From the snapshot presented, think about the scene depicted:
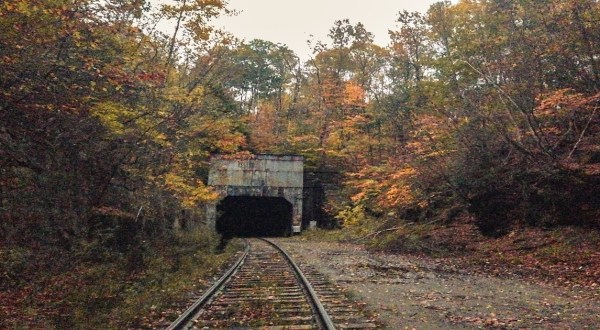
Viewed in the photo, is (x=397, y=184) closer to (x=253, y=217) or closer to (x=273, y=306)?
(x=273, y=306)

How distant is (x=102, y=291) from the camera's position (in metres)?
9.26

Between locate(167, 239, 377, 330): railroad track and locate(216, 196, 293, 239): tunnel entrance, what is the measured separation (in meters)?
29.7

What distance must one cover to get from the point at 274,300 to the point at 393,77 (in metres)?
36.1

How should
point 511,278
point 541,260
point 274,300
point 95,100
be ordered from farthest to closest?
point 541,260 → point 511,278 → point 95,100 → point 274,300

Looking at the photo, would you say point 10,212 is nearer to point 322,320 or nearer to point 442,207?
point 322,320

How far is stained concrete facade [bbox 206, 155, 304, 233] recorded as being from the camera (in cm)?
3394

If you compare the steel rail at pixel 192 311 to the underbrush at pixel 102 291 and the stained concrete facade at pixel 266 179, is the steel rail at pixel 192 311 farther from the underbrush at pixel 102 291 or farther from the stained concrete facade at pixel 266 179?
the stained concrete facade at pixel 266 179

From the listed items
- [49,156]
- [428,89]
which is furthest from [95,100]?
[428,89]

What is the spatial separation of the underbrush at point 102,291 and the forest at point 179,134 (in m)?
0.06

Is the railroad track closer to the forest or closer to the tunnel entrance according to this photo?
the forest

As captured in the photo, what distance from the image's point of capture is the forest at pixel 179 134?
8.23m

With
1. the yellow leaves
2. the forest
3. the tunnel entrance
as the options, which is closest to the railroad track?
the forest

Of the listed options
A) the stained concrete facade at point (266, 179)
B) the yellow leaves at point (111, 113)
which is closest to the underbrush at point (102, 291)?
the yellow leaves at point (111, 113)

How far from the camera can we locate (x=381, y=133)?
114 ft
